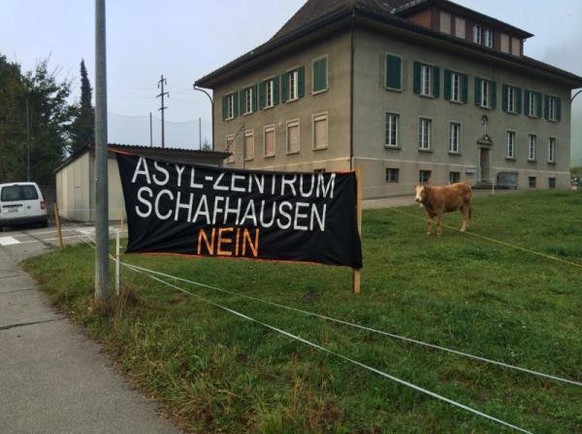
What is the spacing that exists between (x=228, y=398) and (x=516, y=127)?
37276 millimetres

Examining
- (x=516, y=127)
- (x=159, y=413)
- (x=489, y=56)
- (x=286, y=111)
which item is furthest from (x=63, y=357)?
(x=516, y=127)

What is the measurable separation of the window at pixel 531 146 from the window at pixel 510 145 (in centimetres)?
168

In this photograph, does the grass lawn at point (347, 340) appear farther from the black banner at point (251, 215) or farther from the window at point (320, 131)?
the window at point (320, 131)

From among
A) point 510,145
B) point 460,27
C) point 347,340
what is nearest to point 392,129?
point 460,27

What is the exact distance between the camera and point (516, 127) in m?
37.3

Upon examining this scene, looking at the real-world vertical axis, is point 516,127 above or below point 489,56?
below

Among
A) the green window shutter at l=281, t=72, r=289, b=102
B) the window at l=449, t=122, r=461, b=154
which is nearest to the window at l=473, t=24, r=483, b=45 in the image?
the window at l=449, t=122, r=461, b=154

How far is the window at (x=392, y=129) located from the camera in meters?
30.0

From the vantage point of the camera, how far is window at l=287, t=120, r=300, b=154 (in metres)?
Result: 32.4

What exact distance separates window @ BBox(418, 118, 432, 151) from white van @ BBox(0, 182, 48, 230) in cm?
1967

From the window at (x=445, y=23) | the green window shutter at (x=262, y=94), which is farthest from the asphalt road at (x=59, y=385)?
the window at (x=445, y=23)

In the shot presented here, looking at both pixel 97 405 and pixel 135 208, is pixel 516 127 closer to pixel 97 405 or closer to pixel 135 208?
pixel 135 208

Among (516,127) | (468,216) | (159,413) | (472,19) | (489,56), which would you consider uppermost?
(472,19)

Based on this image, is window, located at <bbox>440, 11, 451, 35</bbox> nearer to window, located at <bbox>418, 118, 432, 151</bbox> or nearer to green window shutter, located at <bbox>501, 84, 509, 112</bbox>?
green window shutter, located at <bbox>501, 84, 509, 112</bbox>
